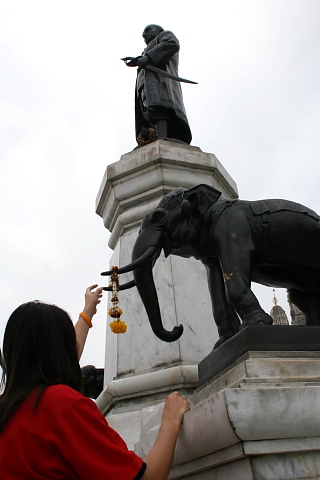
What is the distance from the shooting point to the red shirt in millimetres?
985

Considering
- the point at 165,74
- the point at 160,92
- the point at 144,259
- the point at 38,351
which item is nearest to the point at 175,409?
the point at 38,351

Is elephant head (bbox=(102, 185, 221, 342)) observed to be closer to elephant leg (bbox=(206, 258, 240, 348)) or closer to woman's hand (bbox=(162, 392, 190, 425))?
elephant leg (bbox=(206, 258, 240, 348))

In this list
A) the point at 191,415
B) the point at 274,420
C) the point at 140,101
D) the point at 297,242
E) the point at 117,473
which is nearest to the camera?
the point at 117,473

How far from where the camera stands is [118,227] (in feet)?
11.6

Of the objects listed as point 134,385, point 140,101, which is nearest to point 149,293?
point 134,385

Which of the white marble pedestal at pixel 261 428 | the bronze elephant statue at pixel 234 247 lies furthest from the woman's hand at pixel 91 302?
the white marble pedestal at pixel 261 428

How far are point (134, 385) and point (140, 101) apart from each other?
2.92 metres

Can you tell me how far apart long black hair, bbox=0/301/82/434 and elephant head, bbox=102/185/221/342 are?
1.68ft

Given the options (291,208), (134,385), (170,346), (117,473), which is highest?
(291,208)

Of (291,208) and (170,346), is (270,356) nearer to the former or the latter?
(291,208)

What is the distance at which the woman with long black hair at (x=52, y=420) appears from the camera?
0.99 metres

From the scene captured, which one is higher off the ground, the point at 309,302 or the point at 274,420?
the point at 309,302

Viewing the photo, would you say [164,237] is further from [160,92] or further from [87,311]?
[160,92]

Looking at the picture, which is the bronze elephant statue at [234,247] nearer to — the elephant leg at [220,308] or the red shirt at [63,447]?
the elephant leg at [220,308]
